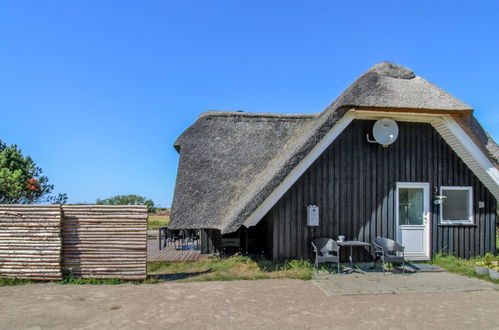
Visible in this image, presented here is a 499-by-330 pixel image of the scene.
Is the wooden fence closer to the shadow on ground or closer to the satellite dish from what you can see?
the shadow on ground

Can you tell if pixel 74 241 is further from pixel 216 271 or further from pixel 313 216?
pixel 313 216

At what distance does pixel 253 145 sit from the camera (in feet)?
39.9

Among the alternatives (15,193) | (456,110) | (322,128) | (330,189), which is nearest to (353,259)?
(330,189)

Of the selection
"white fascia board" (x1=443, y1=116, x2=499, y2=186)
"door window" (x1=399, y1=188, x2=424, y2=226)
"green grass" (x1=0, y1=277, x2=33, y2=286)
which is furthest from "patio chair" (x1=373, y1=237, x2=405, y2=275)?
"green grass" (x1=0, y1=277, x2=33, y2=286)

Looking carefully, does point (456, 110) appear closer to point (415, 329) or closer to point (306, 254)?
point (306, 254)

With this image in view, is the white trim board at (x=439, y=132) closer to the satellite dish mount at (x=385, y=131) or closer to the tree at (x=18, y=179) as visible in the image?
the satellite dish mount at (x=385, y=131)

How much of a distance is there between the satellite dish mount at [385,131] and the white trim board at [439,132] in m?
0.20

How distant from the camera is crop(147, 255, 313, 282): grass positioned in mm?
8219

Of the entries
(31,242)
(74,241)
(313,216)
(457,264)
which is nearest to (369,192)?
(313,216)

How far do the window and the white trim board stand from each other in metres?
0.67

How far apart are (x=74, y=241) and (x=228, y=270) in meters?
4.02

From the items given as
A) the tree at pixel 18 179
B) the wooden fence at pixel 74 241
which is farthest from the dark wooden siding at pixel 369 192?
the tree at pixel 18 179

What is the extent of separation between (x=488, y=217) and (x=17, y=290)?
13108 mm

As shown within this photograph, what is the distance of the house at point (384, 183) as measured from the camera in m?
9.06
